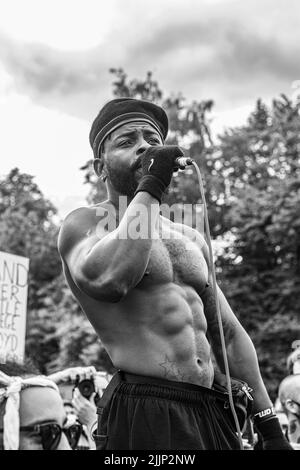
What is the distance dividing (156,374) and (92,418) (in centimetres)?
→ 207

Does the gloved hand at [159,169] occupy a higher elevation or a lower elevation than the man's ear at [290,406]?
higher

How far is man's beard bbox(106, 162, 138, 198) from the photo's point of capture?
3098 millimetres

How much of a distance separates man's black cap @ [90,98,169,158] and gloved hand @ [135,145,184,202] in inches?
18.5

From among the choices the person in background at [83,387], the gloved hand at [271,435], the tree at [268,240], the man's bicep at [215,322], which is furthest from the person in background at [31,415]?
the tree at [268,240]

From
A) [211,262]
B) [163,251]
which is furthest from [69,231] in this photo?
[211,262]

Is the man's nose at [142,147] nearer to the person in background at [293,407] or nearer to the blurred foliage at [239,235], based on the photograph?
the person in background at [293,407]

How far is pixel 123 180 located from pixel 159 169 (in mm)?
376

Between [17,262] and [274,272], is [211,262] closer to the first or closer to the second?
[17,262]

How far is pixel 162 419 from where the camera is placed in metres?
2.75

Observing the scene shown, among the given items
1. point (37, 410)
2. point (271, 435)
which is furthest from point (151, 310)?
point (37, 410)

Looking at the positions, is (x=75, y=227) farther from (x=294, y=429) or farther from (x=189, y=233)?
(x=294, y=429)

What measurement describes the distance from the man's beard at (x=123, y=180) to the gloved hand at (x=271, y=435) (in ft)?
3.63

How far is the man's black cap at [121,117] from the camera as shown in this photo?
10.7ft

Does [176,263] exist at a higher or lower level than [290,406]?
higher
